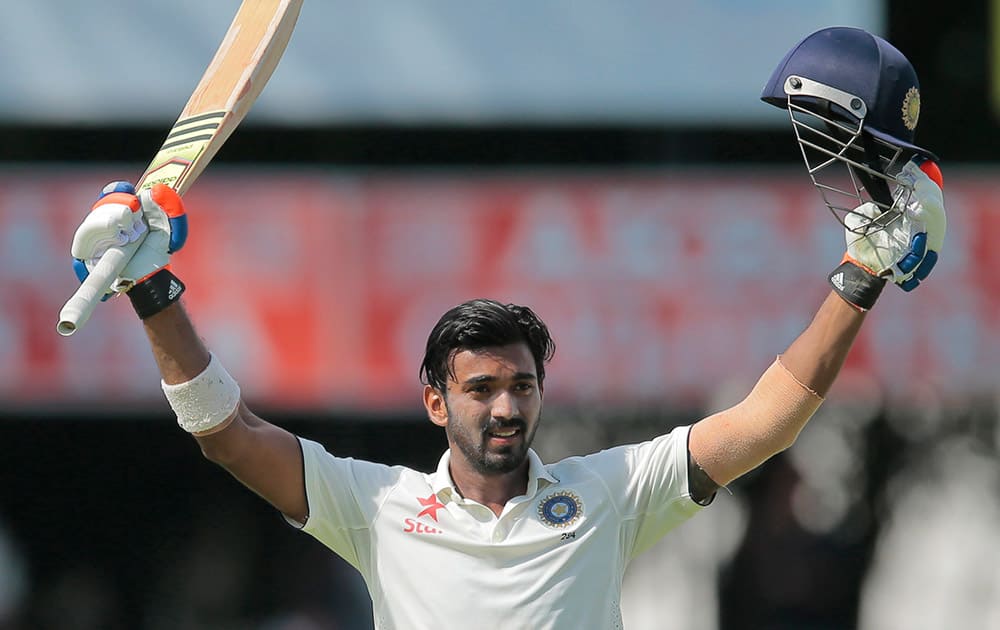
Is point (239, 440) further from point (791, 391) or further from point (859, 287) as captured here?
point (859, 287)

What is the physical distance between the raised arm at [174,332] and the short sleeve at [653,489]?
677 mm

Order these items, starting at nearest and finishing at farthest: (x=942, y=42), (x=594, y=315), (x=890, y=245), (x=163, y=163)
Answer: (x=890, y=245)
(x=163, y=163)
(x=594, y=315)
(x=942, y=42)

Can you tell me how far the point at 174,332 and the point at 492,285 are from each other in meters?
3.53

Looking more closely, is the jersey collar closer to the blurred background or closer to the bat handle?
the bat handle

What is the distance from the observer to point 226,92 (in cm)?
354

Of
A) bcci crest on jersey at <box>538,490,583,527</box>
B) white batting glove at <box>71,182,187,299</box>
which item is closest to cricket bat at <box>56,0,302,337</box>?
white batting glove at <box>71,182,187,299</box>

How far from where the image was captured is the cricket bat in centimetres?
343

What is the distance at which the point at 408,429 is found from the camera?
7.25 meters

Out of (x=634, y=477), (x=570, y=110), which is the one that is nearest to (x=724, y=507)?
(x=570, y=110)

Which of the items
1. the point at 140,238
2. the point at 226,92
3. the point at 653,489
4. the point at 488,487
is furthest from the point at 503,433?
the point at 226,92

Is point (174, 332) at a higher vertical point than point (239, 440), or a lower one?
higher

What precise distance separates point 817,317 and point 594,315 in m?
3.39

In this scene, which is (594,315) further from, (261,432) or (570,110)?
(261,432)

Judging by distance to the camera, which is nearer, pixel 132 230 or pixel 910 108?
pixel 132 230
